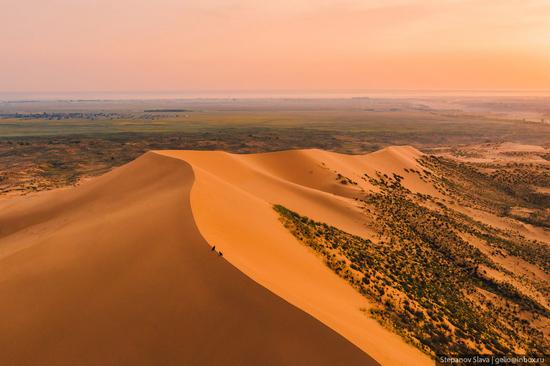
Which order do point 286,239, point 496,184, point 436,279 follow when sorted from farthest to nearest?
point 496,184 → point 436,279 → point 286,239

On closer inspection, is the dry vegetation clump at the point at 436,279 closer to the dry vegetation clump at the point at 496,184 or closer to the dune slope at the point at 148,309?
the dune slope at the point at 148,309

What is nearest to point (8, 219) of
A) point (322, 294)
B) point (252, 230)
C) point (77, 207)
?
point (77, 207)

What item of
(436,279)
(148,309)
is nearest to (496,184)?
(436,279)

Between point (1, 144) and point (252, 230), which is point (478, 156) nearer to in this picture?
point (252, 230)

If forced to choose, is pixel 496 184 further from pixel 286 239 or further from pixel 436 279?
pixel 286 239

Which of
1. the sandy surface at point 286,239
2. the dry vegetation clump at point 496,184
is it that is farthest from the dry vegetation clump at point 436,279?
the dry vegetation clump at point 496,184

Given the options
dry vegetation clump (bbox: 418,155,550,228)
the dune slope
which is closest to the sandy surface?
the dune slope

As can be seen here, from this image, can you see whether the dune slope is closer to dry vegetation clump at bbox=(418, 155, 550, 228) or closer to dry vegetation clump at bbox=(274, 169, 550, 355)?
dry vegetation clump at bbox=(274, 169, 550, 355)

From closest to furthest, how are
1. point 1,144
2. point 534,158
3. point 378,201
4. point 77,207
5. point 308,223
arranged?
point 308,223
point 77,207
point 378,201
point 534,158
point 1,144
